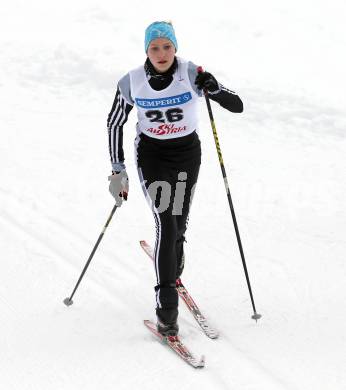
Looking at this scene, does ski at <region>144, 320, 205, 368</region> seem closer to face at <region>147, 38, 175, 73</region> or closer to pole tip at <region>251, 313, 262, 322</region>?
pole tip at <region>251, 313, 262, 322</region>

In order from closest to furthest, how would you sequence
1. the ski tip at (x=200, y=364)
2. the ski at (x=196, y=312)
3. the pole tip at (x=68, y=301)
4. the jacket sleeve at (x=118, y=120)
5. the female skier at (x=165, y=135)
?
the ski tip at (x=200, y=364), the female skier at (x=165, y=135), the jacket sleeve at (x=118, y=120), the ski at (x=196, y=312), the pole tip at (x=68, y=301)

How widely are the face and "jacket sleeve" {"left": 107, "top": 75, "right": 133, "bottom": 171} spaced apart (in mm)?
309

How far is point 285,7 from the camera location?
1409 centimetres

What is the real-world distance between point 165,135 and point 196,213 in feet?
8.75

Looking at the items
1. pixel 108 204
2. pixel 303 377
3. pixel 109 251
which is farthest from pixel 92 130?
pixel 303 377

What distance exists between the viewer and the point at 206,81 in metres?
4.34

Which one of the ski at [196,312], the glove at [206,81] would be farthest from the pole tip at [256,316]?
the glove at [206,81]

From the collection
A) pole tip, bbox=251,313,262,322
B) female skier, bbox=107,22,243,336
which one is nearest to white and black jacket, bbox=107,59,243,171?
female skier, bbox=107,22,243,336

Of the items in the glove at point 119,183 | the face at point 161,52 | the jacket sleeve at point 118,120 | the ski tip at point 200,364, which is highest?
the face at point 161,52

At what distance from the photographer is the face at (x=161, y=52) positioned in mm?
4363

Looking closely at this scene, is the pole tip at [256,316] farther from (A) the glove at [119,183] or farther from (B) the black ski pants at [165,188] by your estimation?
(A) the glove at [119,183]

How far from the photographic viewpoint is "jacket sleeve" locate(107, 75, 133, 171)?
461cm

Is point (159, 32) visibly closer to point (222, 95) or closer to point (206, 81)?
point (206, 81)

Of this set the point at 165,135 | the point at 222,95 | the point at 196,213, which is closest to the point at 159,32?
the point at 222,95
